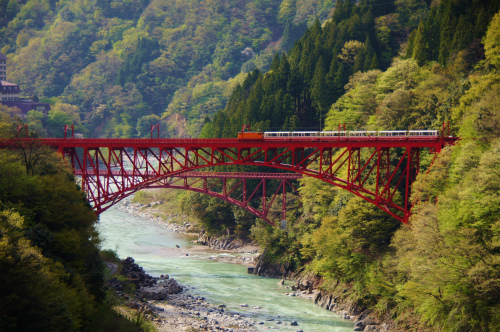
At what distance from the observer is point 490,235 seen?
34.2 m

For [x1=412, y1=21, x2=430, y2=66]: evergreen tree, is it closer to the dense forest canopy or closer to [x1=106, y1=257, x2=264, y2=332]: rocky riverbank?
the dense forest canopy

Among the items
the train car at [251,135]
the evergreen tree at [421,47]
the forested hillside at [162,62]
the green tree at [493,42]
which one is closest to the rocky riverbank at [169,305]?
the train car at [251,135]

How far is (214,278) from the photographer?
55.7m

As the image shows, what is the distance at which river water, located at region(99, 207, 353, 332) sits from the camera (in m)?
43.7

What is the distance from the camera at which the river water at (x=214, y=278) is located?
43656mm

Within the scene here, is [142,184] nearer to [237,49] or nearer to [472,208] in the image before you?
[472,208]

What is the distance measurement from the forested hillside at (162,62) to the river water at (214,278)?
71286 millimetres

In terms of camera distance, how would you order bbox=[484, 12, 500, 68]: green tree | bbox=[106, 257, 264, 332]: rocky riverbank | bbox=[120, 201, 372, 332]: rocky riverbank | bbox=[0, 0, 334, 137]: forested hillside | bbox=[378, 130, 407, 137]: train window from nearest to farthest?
bbox=[106, 257, 264, 332]: rocky riverbank → bbox=[120, 201, 372, 332]: rocky riverbank → bbox=[378, 130, 407, 137]: train window → bbox=[484, 12, 500, 68]: green tree → bbox=[0, 0, 334, 137]: forested hillside

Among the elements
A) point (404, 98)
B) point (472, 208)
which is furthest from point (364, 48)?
point (472, 208)

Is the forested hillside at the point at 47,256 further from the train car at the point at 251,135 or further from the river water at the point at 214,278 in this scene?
the train car at the point at 251,135

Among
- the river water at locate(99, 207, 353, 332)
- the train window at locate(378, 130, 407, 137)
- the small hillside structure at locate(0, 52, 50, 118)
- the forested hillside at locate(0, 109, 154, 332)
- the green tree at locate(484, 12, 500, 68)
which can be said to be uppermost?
the green tree at locate(484, 12, 500, 68)

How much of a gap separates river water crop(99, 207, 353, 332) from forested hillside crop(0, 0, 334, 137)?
7129 centimetres

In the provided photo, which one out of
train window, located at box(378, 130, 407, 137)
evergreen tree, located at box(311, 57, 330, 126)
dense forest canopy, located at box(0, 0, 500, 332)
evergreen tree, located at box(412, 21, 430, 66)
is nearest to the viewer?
dense forest canopy, located at box(0, 0, 500, 332)

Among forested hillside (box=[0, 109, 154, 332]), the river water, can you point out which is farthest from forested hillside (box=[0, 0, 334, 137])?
forested hillside (box=[0, 109, 154, 332])
